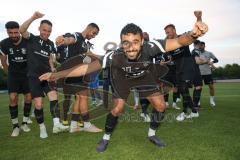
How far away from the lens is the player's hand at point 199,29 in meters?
4.56

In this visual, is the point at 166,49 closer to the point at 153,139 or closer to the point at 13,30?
the point at 153,139

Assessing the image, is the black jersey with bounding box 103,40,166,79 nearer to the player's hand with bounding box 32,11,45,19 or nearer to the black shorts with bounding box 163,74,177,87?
the player's hand with bounding box 32,11,45,19

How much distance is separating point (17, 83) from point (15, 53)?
0.79 metres

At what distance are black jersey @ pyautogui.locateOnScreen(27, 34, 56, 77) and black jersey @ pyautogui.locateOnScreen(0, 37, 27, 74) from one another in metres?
0.27

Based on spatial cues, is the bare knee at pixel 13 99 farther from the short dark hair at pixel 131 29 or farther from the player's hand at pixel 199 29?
the player's hand at pixel 199 29

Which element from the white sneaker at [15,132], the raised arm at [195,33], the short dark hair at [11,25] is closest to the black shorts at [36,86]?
the white sneaker at [15,132]

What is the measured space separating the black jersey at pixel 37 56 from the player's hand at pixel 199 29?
14.1 ft

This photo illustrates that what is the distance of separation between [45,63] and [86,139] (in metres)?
2.17

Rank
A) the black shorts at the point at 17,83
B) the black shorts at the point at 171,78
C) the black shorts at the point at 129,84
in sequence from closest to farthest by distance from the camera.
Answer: the black shorts at the point at 129,84
the black shorts at the point at 17,83
the black shorts at the point at 171,78

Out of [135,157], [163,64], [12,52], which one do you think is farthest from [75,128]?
[163,64]

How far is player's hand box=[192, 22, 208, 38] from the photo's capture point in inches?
179

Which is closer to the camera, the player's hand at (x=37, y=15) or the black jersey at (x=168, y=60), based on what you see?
the player's hand at (x=37, y=15)

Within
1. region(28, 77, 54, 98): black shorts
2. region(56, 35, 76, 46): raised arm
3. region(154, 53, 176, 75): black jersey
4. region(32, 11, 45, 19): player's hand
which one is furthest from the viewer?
region(154, 53, 176, 75): black jersey

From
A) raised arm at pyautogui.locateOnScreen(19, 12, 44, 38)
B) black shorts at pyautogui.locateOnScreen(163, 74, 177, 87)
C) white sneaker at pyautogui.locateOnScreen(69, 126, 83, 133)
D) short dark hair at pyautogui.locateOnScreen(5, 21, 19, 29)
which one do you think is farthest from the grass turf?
black shorts at pyautogui.locateOnScreen(163, 74, 177, 87)
